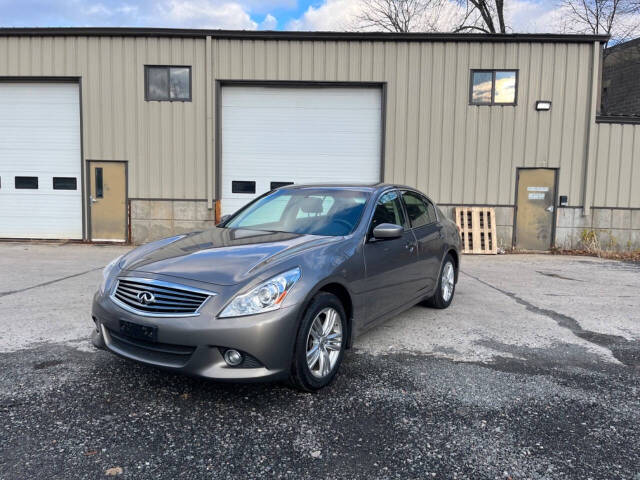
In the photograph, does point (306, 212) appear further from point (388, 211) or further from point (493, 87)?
point (493, 87)

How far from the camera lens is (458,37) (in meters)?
11.7

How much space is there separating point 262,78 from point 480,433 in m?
10.8

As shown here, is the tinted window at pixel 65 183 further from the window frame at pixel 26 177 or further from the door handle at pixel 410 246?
the door handle at pixel 410 246

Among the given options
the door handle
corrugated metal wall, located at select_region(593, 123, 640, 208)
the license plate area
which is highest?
corrugated metal wall, located at select_region(593, 123, 640, 208)

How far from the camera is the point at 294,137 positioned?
1243cm

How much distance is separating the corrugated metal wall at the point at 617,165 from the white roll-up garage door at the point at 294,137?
5406 mm

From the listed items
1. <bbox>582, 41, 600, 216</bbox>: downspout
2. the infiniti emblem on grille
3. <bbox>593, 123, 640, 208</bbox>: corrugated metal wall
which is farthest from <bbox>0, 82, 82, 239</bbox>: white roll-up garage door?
<bbox>593, 123, 640, 208</bbox>: corrugated metal wall

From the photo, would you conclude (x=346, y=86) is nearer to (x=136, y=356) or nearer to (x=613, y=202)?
(x=613, y=202)

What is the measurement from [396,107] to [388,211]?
26.6ft

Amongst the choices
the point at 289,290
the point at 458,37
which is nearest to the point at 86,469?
the point at 289,290

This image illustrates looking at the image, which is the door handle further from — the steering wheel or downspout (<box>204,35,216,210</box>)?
downspout (<box>204,35,216,210</box>)

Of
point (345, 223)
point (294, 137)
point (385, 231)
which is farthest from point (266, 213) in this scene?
point (294, 137)

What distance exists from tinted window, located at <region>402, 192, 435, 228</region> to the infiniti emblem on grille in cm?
284

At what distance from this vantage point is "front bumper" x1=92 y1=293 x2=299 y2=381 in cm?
287
